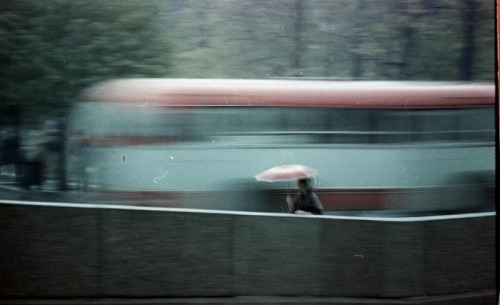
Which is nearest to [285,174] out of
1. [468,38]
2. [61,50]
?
[468,38]

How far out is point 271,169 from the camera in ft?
15.8

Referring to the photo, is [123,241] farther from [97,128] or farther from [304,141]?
[304,141]

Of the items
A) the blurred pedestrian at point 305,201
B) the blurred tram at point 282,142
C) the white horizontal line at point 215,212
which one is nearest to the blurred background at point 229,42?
the blurred tram at point 282,142

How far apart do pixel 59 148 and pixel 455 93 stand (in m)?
2.80

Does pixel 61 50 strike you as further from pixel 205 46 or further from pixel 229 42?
pixel 229 42

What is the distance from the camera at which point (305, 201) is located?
15.9 feet

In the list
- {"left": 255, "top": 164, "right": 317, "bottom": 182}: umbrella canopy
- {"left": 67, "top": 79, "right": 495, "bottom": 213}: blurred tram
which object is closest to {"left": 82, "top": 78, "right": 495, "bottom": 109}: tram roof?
{"left": 67, "top": 79, "right": 495, "bottom": 213}: blurred tram

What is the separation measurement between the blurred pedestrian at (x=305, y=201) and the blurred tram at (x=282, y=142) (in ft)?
0.18

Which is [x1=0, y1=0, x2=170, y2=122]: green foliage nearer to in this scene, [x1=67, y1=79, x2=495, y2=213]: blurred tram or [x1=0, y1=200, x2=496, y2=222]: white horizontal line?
[x1=67, y1=79, x2=495, y2=213]: blurred tram

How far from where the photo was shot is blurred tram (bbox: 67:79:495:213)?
4.77 meters

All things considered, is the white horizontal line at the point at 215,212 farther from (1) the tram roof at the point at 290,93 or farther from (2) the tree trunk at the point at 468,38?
(2) the tree trunk at the point at 468,38

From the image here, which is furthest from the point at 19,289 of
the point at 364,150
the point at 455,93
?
the point at 455,93

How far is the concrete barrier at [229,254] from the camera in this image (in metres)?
4.78

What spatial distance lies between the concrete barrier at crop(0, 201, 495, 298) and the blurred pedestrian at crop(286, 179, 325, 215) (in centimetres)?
6
